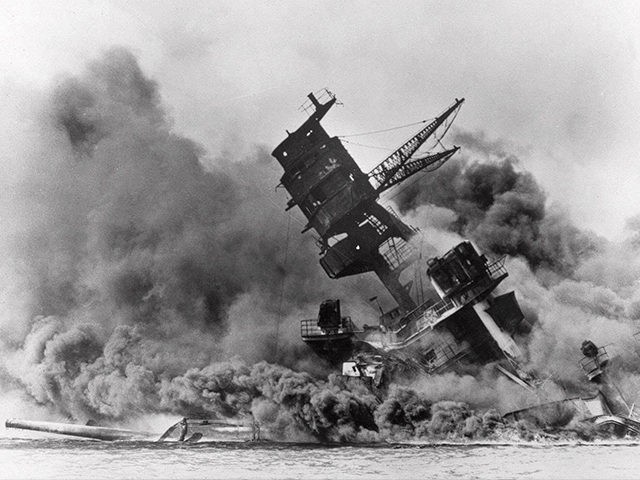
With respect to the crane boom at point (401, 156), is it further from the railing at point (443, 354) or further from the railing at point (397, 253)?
the railing at point (443, 354)

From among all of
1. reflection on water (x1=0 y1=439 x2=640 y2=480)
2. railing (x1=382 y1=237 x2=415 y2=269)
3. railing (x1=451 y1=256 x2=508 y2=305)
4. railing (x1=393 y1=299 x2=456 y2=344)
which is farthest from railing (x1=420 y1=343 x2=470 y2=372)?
railing (x1=382 y1=237 x2=415 y2=269)

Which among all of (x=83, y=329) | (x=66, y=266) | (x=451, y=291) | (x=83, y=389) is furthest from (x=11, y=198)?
(x=451, y=291)

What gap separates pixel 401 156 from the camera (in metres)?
17.5

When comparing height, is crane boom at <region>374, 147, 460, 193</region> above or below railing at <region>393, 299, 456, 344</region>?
above

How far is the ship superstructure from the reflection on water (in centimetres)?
288

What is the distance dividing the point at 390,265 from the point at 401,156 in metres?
3.90

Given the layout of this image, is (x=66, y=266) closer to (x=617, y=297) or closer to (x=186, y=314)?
(x=186, y=314)

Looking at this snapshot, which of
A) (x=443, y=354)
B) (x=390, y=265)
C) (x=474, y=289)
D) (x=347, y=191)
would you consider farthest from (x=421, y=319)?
(x=347, y=191)

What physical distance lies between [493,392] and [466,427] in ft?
4.61

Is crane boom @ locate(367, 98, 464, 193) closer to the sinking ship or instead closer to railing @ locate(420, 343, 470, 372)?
the sinking ship

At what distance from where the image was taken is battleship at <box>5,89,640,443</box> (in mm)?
14367

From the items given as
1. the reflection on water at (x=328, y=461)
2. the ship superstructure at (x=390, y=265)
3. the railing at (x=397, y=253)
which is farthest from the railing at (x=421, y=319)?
the reflection on water at (x=328, y=461)

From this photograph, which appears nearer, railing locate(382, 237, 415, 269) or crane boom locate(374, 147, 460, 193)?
crane boom locate(374, 147, 460, 193)

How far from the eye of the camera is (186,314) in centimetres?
2025
